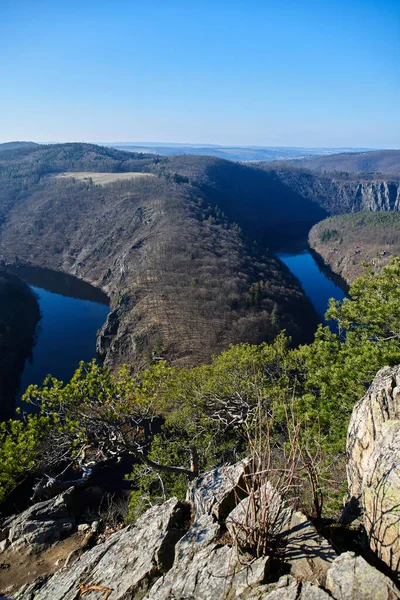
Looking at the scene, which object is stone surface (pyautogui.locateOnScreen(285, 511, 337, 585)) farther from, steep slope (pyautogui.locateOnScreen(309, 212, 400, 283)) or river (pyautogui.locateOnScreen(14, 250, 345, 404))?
steep slope (pyautogui.locateOnScreen(309, 212, 400, 283))

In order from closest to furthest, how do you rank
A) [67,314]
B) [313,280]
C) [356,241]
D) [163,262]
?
[67,314] < [163,262] < [313,280] < [356,241]

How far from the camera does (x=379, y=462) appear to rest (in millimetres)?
7301

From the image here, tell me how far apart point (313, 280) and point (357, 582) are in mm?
135807

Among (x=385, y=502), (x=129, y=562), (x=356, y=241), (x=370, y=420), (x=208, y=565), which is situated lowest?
(x=129, y=562)

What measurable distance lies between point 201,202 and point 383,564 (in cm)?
15634

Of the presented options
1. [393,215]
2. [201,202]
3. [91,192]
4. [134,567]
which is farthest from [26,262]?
[393,215]

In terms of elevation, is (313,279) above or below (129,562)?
below

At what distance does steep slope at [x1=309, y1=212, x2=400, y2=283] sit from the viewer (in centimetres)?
13838

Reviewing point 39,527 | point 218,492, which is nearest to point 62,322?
point 39,527

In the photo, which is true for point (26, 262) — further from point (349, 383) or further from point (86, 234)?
point (349, 383)

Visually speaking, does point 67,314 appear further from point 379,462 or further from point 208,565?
point 379,462

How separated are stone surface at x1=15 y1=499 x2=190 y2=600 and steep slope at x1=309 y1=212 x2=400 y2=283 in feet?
435

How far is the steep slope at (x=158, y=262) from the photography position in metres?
73.3

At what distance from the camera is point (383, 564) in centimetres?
636
